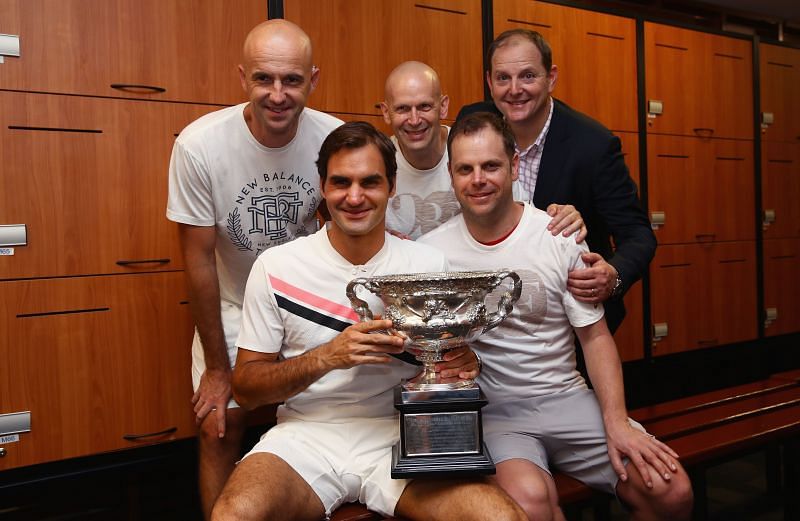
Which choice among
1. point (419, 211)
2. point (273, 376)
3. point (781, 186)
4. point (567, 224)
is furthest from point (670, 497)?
point (781, 186)

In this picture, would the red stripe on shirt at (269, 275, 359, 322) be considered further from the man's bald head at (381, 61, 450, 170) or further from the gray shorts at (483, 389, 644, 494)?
the man's bald head at (381, 61, 450, 170)

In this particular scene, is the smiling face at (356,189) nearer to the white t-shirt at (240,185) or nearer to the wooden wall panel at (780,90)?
the white t-shirt at (240,185)

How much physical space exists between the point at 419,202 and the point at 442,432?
3.08ft

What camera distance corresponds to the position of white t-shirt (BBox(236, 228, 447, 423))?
161cm

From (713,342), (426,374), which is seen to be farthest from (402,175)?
(713,342)

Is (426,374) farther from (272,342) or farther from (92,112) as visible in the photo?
(92,112)

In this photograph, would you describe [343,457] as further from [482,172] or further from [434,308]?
[482,172]

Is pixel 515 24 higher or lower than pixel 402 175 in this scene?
higher

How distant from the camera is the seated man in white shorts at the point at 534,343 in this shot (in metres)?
1.75

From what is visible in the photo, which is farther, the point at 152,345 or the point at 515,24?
the point at 515,24

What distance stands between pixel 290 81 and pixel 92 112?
92cm

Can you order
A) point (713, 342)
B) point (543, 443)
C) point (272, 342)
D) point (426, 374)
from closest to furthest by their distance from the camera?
point (426, 374) < point (272, 342) < point (543, 443) < point (713, 342)

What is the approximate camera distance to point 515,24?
3.41m

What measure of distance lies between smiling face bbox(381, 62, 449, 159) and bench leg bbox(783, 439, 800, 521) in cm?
172
